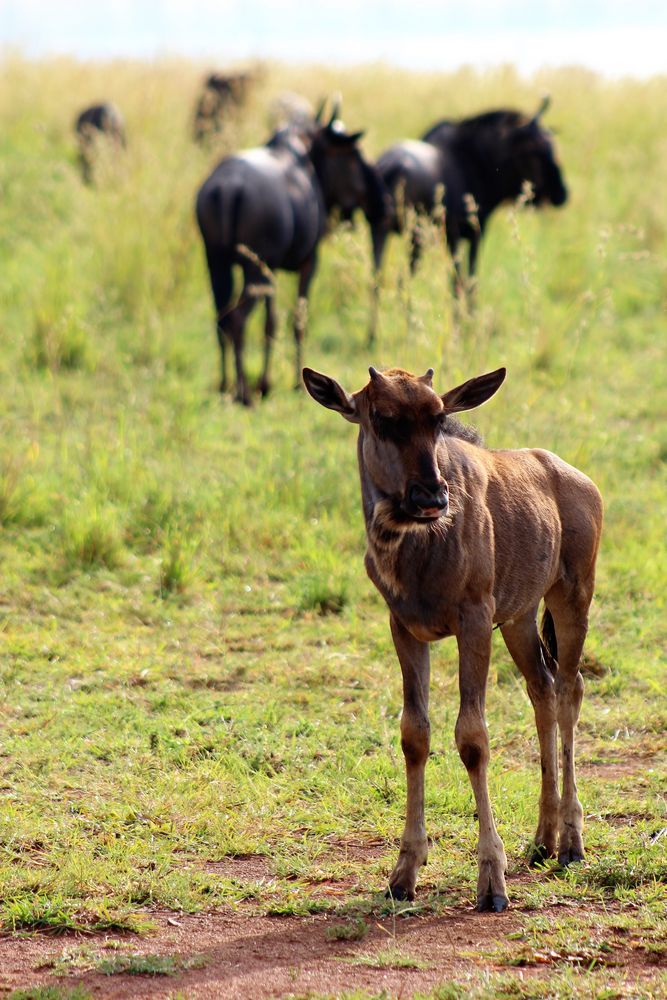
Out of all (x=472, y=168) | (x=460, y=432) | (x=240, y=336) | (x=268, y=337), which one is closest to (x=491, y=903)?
(x=460, y=432)

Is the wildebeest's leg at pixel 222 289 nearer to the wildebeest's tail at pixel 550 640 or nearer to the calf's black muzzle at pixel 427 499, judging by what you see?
the wildebeest's tail at pixel 550 640

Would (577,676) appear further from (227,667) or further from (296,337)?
(296,337)

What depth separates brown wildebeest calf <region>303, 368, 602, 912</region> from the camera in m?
4.22

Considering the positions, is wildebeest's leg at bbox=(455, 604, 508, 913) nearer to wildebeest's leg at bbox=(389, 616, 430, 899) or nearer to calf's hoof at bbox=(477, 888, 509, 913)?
calf's hoof at bbox=(477, 888, 509, 913)

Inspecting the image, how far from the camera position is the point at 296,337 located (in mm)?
12664

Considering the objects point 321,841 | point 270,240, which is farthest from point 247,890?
point 270,240

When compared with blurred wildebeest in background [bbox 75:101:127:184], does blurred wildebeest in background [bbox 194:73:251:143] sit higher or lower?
higher

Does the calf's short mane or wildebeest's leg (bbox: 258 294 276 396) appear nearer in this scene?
the calf's short mane

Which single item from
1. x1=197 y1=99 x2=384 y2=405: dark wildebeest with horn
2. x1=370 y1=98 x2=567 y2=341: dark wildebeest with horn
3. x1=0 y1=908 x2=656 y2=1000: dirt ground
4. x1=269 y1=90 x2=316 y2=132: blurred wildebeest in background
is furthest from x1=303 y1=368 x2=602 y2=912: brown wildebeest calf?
x1=269 y1=90 x2=316 y2=132: blurred wildebeest in background

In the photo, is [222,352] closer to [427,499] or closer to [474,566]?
[474,566]

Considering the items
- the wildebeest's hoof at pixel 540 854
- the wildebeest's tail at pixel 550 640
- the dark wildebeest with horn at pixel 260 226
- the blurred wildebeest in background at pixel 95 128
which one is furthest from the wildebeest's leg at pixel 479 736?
the blurred wildebeest in background at pixel 95 128

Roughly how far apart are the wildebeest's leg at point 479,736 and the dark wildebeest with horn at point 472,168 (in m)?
9.36

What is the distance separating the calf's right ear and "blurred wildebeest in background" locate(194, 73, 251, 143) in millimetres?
13303

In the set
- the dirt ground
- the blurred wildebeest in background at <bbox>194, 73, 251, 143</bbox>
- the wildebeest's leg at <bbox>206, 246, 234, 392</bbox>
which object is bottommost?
the dirt ground
